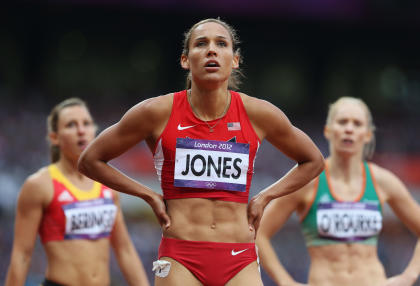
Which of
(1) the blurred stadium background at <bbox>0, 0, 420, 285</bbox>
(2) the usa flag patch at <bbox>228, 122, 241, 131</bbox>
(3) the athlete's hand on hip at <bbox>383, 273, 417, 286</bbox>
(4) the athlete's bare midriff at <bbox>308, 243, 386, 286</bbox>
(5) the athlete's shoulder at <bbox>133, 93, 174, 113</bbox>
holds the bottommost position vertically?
(3) the athlete's hand on hip at <bbox>383, 273, 417, 286</bbox>

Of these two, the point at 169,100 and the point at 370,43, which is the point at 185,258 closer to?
the point at 169,100

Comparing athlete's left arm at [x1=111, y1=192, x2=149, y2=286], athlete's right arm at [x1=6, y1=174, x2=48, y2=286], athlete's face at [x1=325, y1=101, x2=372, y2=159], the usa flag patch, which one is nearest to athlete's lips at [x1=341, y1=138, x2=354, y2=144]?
athlete's face at [x1=325, y1=101, x2=372, y2=159]

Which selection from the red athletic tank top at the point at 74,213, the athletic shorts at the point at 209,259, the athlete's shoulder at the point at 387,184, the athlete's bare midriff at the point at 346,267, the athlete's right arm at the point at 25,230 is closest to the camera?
the athletic shorts at the point at 209,259

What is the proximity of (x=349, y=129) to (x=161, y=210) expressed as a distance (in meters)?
2.33

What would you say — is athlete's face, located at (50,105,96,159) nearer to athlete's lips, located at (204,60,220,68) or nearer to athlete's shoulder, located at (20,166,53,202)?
athlete's shoulder, located at (20,166,53,202)

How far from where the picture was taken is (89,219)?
17.7 ft

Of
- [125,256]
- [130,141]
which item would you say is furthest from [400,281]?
[130,141]

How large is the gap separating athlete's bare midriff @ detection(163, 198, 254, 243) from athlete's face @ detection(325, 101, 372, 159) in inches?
81.5

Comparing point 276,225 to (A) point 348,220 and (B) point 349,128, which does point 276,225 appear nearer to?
(A) point 348,220

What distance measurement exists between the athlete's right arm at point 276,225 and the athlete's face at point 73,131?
154cm

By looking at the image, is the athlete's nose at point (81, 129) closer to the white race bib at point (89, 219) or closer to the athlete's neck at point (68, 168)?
the athlete's neck at point (68, 168)

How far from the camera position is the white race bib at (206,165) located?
3.87 meters

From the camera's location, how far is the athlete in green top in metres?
5.46

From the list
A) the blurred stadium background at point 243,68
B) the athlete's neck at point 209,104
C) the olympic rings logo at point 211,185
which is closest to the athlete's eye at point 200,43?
the athlete's neck at point 209,104
